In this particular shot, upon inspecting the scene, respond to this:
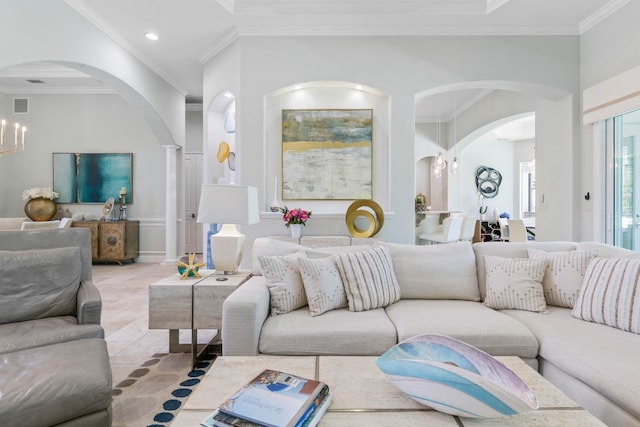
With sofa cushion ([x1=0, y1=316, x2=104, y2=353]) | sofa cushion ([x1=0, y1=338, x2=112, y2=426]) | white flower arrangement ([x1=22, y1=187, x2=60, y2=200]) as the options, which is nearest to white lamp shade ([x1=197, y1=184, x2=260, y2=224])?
sofa cushion ([x1=0, y1=316, x2=104, y2=353])

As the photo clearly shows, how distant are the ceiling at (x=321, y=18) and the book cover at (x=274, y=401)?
345cm

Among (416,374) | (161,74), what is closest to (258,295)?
(416,374)

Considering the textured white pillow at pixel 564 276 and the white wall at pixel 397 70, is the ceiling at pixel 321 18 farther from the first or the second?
the textured white pillow at pixel 564 276

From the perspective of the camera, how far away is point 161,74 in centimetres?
536

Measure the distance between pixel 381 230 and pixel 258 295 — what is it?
2198 mm

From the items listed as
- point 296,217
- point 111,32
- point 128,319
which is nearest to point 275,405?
point 296,217

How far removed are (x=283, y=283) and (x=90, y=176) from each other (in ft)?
19.7

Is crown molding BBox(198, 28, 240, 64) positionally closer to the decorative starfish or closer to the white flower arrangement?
the decorative starfish

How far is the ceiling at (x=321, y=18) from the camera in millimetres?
3521

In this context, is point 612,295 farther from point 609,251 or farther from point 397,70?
point 397,70

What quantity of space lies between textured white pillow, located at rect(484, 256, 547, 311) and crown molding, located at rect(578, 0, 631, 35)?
8.86ft

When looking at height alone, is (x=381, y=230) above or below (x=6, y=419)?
above

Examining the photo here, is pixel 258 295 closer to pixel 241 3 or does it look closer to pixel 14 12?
pixel 241 3

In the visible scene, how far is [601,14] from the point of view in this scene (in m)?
3.55
